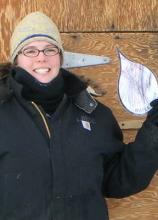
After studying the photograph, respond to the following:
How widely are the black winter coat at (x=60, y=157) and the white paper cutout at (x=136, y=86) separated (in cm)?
30

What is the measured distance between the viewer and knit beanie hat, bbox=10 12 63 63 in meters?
1.92

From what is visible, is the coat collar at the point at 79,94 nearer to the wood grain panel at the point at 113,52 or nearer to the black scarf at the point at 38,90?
the black scarf at the point at 38,90

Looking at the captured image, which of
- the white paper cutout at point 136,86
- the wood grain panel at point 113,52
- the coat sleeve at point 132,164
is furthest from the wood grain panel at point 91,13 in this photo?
the coat sleeve at point 132,164

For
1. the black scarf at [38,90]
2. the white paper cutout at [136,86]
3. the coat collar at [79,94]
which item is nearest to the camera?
the black scarf at [38,90]

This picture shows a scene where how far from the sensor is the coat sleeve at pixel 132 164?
1.97m

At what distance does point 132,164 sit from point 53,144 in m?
0.35

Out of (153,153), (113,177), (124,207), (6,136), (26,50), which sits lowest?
(124,207)

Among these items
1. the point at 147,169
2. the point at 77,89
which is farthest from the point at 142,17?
the point at 147,169

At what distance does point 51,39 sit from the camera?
1933 millimetres

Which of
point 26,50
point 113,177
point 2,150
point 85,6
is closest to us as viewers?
point 2,150

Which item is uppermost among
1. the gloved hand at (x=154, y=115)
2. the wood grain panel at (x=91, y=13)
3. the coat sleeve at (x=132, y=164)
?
the wood grain panel at (x=91, y=13)

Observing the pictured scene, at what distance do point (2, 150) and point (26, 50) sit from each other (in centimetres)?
38

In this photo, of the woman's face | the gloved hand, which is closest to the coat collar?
the woman's face

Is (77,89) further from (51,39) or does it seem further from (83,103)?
(51,39)
